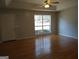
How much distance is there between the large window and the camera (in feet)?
32.3

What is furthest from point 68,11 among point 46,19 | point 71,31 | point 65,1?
point 46,19

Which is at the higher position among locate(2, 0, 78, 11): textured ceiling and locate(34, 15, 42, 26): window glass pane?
locate(2, 0, 78, 11): textured ceiling

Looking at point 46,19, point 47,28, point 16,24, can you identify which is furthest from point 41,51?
point 46,19

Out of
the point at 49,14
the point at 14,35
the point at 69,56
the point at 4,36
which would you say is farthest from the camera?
the point at 49,14

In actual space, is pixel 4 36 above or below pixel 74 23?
below

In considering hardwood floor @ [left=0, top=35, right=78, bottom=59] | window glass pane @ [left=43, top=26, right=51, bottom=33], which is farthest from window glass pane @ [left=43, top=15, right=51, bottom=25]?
hardwood floor @ [left=0, top=35, right=78, bottom=59]

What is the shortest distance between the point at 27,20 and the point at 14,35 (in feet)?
5.21

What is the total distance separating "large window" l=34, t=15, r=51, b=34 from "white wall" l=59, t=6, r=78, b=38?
1086 millimetres

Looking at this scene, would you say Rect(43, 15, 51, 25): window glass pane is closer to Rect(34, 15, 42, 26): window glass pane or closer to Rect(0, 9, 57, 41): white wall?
Rect(34, 15, 42, 26): window glass pane

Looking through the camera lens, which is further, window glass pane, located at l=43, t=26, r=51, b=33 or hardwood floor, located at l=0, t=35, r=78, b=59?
window glass pane, located at l=43, t=26, r=51, b=33

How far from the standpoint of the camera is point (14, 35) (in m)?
8.22

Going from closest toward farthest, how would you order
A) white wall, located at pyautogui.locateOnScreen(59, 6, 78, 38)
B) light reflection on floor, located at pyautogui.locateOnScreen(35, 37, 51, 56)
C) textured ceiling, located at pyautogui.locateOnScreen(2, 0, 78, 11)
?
1. light reflection on floor, located at pyautogui.locateOnScreen(35, 37, 51, 56)
2. textured ceiling, located at pyautogui.locateOnScreen(2, 0, 78, 11)
3. white wall, located at pyautogui.locateOnScreen(59, 6, 78, 38)

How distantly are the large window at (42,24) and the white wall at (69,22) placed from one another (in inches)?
42.8

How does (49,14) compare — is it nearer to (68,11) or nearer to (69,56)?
(68,11)
